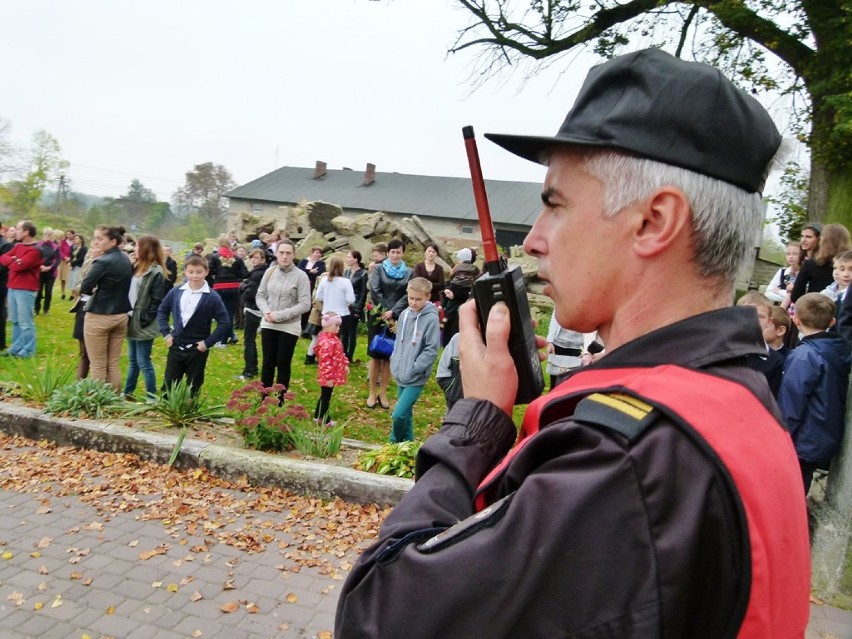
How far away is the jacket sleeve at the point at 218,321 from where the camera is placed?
718 centimetres

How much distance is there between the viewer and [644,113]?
3.30 ft

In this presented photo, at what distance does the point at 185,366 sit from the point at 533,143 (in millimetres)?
6802

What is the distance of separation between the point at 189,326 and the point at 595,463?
688 centimetres

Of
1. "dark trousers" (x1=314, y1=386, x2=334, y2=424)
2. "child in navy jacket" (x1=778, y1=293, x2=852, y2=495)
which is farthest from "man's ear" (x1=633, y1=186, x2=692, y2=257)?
"dark trousers" (x1=314, y1=386, x2=334, y2=424)

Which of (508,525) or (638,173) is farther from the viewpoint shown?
(638,173)

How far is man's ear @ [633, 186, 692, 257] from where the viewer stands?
1.01m

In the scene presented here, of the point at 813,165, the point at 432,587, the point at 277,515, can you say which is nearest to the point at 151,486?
the point at 277,515

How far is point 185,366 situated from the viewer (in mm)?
7223

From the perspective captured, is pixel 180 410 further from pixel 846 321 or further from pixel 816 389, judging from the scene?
pixel 846 321

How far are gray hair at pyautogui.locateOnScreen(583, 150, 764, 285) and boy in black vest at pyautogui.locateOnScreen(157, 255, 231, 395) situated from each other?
21.7 ft

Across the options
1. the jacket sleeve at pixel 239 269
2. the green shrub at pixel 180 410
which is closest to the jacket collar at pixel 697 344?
the green shrub at pixel 180 410

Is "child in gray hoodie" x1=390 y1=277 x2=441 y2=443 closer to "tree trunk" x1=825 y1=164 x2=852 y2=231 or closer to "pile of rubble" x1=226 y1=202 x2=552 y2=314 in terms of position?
"tree trunk" x1=825 y1=164 x2=852 y2=231

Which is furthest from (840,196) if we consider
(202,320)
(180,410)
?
(180,410)

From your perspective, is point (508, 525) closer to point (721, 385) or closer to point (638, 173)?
point (721, 385)
